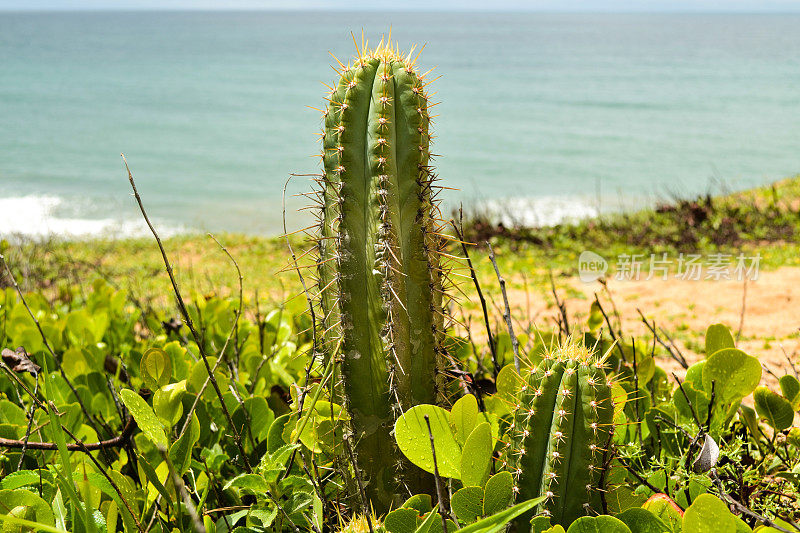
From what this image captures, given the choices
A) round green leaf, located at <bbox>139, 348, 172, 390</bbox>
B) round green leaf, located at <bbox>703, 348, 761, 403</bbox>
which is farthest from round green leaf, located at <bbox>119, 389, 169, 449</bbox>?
round green leaf, located at <bbox>703, 348, 761, 403</bbox>

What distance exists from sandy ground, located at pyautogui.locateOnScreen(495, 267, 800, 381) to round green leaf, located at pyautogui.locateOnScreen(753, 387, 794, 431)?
145 inches

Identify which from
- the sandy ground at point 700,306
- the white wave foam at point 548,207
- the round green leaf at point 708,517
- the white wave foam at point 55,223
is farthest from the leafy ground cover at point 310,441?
the white wave foam at point 55,223

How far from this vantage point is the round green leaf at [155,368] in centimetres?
161

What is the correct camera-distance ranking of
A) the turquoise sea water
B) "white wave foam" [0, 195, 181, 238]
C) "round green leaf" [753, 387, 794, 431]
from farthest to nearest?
the turquoise sea water, "white wave foam" [0, 195, 181, 238], "round green leaf" [753, 387, 794, 431]

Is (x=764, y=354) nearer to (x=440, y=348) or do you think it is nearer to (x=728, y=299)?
(x=728, y=299)

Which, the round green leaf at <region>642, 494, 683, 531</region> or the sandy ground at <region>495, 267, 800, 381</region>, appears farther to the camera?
the sandy ground at <region>495, 267, 800, 381</region>

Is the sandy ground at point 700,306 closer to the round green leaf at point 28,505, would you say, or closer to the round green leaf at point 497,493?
the round green leaf at point 497,493

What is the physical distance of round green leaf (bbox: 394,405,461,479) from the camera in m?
1.31

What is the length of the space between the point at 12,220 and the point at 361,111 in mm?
18834

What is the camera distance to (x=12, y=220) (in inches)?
694

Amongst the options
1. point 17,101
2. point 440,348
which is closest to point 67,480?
point 440,348

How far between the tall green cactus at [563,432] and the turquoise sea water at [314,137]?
857 millimetres

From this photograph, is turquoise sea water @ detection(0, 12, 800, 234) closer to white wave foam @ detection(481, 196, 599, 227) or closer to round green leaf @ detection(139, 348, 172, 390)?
white wave foam @ detection(481, 196, 599, 227)

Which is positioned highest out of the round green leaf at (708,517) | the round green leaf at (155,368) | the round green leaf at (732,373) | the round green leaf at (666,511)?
the round green leaf at (155,368)
